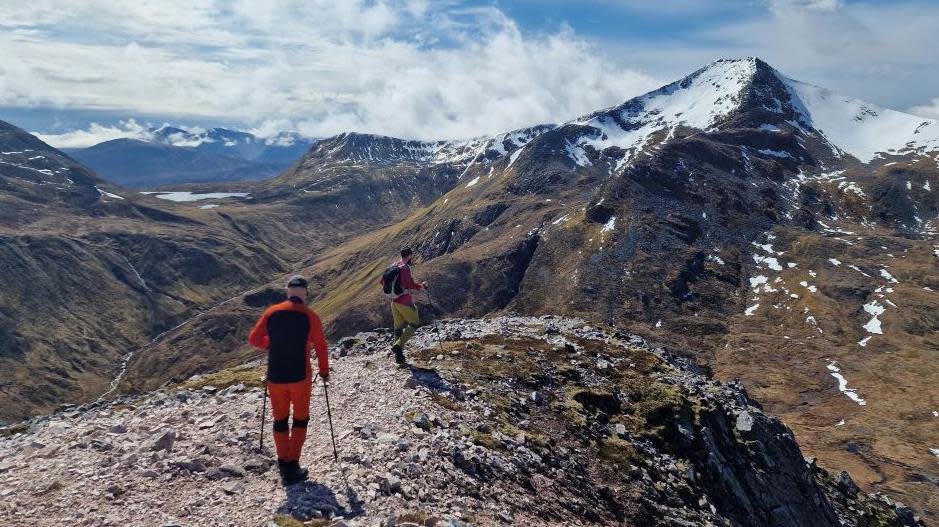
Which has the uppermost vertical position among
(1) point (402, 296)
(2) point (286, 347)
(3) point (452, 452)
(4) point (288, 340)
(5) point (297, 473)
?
(4) point (288, 340)

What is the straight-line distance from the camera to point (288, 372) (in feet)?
49.8

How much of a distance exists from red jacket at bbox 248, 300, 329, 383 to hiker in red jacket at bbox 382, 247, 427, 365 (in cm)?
902

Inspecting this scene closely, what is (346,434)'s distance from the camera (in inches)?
707

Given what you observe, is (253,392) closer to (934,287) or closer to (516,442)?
(516,442)

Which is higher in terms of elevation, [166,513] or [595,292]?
[166,513]

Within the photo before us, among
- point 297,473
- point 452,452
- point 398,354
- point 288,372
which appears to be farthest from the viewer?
point 398,354

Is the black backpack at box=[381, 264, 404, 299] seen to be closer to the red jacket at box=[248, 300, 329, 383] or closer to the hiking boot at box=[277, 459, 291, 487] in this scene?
the red jacket at box=[248, 300, 329, 383]

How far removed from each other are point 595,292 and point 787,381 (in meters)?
62.0

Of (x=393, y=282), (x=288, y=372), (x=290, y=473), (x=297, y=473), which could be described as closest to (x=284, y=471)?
(x=290, y=473)

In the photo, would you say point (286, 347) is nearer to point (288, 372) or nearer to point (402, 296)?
point (288, 372)

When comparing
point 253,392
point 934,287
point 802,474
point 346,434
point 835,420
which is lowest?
point 835,420

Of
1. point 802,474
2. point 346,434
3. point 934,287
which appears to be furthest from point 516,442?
point 934,287

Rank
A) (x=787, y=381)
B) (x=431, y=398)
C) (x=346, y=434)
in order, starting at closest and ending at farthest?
(x=346, y=434), (x=431, y=398), (x=787, y=381)

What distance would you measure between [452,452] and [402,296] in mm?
9592
